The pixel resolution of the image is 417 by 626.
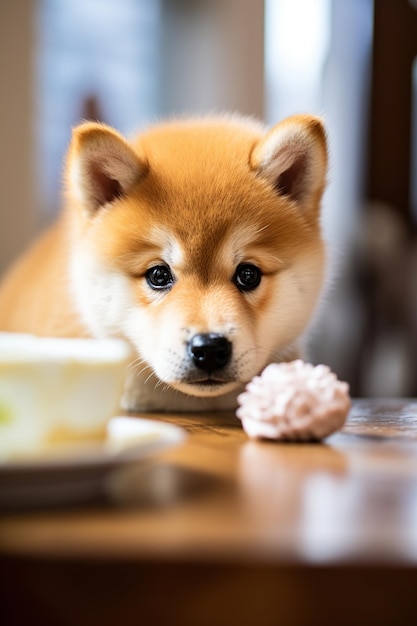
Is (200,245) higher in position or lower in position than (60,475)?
higher

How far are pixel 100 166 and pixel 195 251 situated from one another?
25 centimetres

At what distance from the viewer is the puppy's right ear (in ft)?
4.28

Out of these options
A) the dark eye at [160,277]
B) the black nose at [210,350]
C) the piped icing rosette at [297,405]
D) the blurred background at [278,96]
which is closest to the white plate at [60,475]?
the piped icing rosette at [297,405]

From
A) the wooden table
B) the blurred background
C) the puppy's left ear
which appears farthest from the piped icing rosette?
the blurred background

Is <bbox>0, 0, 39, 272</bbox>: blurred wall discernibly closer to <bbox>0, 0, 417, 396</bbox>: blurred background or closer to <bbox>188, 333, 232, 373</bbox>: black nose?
<bbox>0, 0, 417, 396</bbox>: blurred background

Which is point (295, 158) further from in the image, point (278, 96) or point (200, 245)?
point (278, 96)

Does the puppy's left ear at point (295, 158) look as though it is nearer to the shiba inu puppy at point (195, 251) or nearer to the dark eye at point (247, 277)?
the shiba inu puppy at point (195, 251)

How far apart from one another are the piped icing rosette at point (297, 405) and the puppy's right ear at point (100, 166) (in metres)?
0.50

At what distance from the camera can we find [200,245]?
123 cm

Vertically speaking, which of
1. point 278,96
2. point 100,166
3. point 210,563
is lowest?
point 210,563

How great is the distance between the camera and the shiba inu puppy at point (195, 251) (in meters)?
1.18

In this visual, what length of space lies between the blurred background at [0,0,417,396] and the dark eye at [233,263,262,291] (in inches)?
78.8

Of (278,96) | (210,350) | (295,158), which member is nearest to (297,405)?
(210,350)

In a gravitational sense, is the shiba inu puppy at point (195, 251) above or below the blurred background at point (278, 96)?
below
